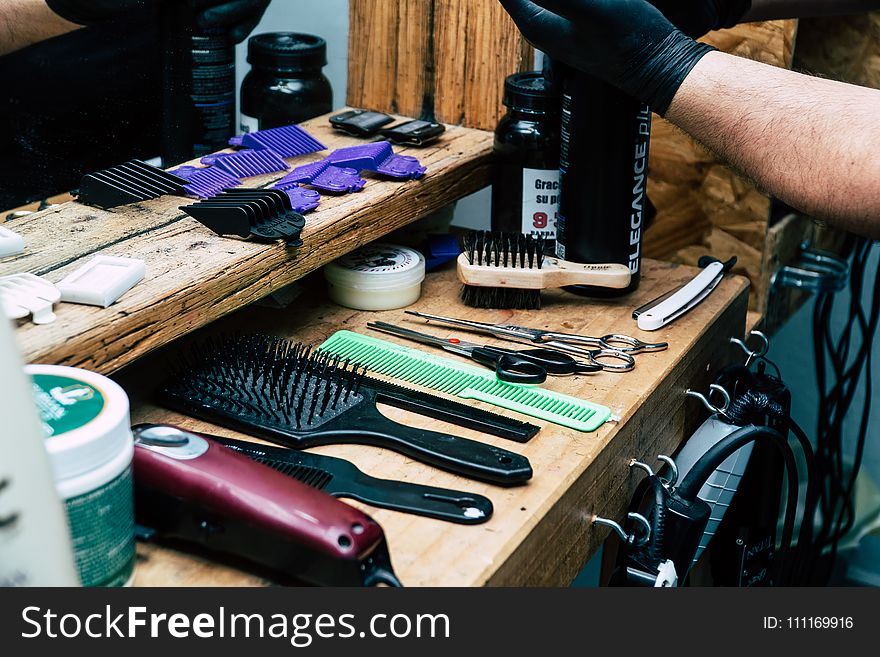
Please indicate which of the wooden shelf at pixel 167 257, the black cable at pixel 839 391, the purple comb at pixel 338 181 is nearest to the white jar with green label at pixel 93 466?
the wooden shelf at pixel 167 257

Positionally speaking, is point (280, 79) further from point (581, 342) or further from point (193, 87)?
point (581, 342)

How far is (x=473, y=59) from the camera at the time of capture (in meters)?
1.27

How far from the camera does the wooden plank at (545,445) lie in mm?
669

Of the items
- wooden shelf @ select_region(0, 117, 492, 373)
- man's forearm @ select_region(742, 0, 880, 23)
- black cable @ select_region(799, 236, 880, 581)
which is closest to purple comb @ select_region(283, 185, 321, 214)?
wooden shelf @ select_region(0, 117, 492, 373)

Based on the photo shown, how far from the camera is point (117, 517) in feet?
1.95

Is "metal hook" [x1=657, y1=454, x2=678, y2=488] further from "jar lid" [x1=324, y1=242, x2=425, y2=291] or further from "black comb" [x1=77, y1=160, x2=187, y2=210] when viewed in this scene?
"black comb" [x1=77, y1=160, x2=187, y2=210]

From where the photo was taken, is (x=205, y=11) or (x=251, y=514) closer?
(x=251, y=514)

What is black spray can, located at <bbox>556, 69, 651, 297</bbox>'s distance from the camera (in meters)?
1.02

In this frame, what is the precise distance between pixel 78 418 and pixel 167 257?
12.0 inches

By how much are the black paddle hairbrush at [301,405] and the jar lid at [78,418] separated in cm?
20

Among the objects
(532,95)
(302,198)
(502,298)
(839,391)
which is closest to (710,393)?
(502,298)

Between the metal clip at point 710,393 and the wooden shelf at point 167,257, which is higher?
the wooden shelf at point 167,257

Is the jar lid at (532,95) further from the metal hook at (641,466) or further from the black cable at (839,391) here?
the black cable at (839,391)

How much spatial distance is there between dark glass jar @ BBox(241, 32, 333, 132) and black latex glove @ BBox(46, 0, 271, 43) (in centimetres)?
3
